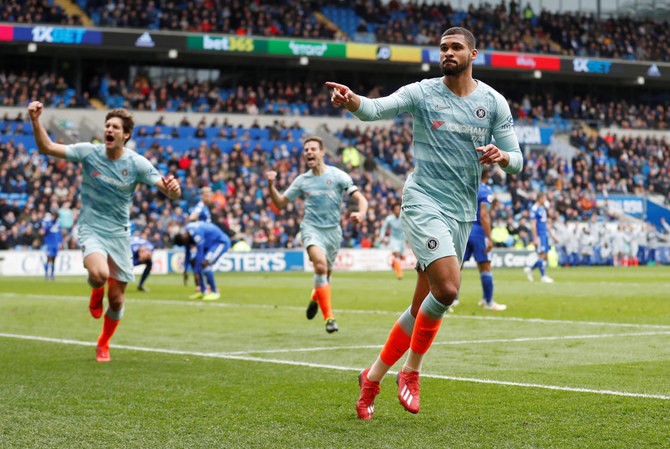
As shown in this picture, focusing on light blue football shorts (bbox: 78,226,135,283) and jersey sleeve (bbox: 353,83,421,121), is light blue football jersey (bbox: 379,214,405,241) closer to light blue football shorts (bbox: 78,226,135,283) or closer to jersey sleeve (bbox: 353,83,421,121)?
light blue football shorts (bbox: 78,226,135,283)

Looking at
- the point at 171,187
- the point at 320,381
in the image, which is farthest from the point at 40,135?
the point at 320,381

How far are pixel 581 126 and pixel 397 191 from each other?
49.6ft

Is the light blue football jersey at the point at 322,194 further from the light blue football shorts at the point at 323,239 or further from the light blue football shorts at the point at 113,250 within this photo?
the light blue football shorts at the point at 113,250

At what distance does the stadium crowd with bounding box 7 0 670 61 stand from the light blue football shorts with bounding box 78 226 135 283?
3767 cm

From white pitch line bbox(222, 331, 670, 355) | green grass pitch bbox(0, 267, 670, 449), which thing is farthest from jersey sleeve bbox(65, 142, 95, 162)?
white pitch line bbox(222, 331, 670, 355)

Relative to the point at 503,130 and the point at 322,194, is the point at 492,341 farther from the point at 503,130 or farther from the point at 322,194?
the point at 503,130

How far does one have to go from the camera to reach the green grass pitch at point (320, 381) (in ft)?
21.0

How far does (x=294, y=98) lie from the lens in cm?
5322

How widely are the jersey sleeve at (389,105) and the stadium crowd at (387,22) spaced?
41620mm

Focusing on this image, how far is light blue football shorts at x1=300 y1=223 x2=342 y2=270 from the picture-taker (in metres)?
14.5

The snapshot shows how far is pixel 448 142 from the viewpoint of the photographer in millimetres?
7488

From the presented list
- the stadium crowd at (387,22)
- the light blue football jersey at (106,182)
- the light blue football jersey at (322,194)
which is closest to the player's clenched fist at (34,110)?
the light blue football jersey at (106,182)

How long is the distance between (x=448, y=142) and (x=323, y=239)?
282 inches

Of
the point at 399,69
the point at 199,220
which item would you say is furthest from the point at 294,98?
the point at 199,220
